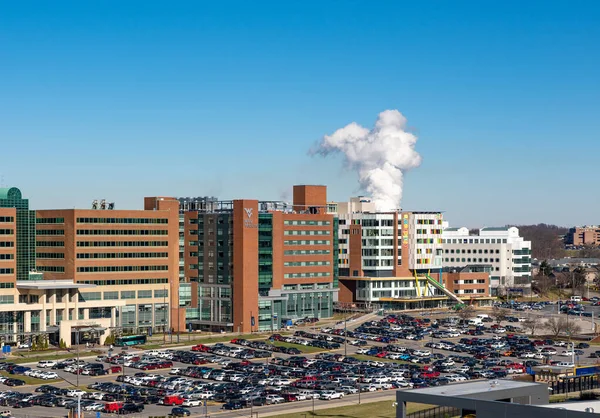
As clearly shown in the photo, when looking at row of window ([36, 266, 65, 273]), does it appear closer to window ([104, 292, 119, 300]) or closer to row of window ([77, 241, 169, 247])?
row of window ([77, 241, 169, 247])

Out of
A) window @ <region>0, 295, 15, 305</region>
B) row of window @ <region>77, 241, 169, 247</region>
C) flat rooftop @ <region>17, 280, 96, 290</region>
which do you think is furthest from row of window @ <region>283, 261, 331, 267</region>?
window @ <region>0, 295, 15, 305</region>

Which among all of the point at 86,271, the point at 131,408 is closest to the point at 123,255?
the point at 86,271

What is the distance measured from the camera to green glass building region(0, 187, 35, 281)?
15925 cm

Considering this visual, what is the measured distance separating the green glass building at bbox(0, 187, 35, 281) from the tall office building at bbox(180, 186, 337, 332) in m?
29.2

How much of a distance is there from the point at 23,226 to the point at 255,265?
39.7 metres

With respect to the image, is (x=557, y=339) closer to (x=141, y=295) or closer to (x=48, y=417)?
(x=141, y=295)

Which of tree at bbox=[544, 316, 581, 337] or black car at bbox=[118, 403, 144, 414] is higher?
tree at bbox=[544, 316, 581, 337]

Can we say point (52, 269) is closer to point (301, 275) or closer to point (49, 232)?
point (49, 232)

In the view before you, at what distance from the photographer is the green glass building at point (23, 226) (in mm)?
159250

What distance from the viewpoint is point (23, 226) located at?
16150 centimetres

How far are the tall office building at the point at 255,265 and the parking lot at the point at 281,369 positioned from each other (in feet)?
34.0

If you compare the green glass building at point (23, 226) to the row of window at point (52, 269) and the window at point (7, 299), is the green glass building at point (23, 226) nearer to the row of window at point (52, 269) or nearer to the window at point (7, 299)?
the row of window at point (52, 269)

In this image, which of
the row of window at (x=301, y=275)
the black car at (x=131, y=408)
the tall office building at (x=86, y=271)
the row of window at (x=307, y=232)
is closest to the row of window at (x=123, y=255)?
the tall office building at (x=86, y=271)

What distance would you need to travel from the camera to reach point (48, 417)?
101 metres
